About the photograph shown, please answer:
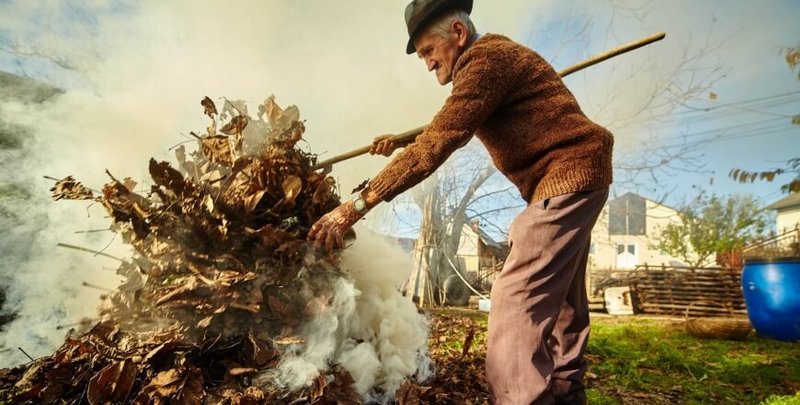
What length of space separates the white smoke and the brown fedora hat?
133 cm

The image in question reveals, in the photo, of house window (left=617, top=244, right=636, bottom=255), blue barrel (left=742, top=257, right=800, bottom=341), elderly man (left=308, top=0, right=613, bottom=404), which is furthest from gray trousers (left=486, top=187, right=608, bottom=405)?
house window (left=617, top=244, right=636, bottom=255)

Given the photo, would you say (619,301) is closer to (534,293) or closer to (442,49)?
(534,293)

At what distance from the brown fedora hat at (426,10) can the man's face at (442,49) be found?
0.06 metres

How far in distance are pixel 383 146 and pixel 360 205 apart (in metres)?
1.05

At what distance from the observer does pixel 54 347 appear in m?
2.29

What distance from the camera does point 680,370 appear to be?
3600 mm

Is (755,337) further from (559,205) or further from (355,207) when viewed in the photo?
(355,207)

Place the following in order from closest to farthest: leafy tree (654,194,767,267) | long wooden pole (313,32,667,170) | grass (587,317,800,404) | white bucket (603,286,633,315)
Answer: long wooden pole (313,32,667,170)
grass (587,317,800,404)
white bucket (603,286,633,315)
leafy tree (654,194,767,267)

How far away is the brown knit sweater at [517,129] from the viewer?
1754 millimetres

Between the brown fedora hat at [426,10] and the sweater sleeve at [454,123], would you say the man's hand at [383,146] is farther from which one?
the sweater sleeve at [454,123]

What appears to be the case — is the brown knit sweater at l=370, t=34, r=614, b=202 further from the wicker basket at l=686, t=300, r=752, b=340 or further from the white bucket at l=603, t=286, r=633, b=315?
the white bucket at l=603, t=286, r=633, b=315

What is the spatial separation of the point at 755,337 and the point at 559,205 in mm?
6296

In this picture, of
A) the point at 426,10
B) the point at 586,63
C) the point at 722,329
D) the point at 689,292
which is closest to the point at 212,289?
the point at 426,10

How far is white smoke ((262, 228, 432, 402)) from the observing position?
6.44 ft
